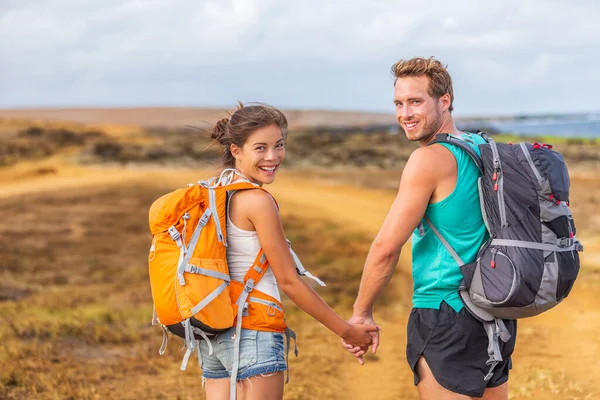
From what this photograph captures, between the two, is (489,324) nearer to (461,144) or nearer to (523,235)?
(523,235)

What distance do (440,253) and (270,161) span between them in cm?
85

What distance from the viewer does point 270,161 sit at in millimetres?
3045

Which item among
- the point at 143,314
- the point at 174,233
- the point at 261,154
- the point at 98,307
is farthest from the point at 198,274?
the point at 98,307

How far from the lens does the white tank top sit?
2908 millimetres

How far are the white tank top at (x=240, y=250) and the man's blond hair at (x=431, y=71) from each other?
0.95 metres

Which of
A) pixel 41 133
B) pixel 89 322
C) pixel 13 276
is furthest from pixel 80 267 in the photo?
pixel 41 133

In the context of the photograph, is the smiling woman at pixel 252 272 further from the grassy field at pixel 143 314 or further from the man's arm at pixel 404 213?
the grassy field at pixel 143 314

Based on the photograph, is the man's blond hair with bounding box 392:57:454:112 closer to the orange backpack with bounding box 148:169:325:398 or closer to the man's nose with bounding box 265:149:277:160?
the man's nose with bounding box 265:149:277:160

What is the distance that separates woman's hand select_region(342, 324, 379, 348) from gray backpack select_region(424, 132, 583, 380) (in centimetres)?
64

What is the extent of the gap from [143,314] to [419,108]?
20.5 ft

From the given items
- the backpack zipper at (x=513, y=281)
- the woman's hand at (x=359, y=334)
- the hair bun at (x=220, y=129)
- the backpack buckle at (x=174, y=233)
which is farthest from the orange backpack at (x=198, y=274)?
the backpack zipper at (x=513, y=281)

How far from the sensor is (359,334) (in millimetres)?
3309

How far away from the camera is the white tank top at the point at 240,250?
2908 mm

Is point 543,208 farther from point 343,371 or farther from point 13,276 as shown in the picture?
point 13,276
